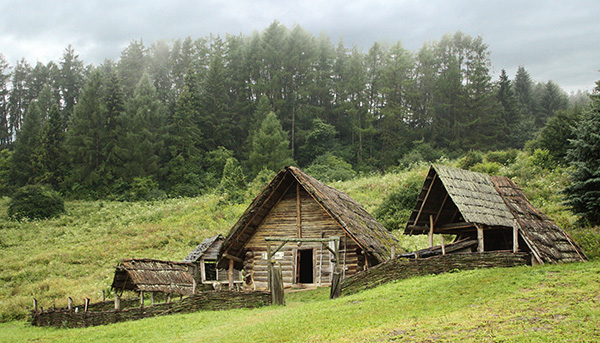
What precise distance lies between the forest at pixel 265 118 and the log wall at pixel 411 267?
1503 inches

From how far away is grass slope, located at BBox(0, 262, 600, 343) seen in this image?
10.4m

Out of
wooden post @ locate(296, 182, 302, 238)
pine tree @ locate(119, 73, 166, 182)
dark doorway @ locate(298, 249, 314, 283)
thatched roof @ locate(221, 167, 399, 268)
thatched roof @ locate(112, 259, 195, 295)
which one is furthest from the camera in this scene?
pine tree @ locate(119, 73, 166, 182)

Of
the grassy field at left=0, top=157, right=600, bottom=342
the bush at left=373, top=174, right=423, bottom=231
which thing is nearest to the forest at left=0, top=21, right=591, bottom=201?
the bush at left=373, top=174, right=423, bottom=231

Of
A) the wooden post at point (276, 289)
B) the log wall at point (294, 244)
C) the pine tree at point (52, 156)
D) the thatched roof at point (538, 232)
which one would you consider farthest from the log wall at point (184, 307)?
the pine tree at point (52, 156)

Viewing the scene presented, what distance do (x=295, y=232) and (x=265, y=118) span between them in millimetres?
49711

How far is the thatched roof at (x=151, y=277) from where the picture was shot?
861 inches

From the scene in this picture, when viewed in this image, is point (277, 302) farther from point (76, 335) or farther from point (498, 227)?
point (498, 227)

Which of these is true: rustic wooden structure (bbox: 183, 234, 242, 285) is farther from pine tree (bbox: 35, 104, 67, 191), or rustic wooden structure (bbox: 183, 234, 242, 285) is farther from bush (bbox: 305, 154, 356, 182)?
pine tree (bbox: 35, 104, 67, 191)

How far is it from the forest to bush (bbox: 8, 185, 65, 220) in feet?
25.4

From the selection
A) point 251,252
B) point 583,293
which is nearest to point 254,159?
point 251,252

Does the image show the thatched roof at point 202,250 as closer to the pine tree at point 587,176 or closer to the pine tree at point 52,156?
the pine tree at point 587,176

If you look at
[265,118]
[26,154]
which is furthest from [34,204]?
[265,118]

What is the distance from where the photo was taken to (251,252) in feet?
78.5

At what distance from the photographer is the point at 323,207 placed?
22.4 metres
